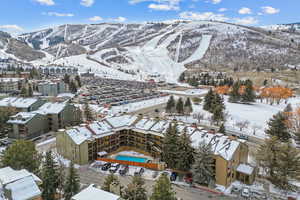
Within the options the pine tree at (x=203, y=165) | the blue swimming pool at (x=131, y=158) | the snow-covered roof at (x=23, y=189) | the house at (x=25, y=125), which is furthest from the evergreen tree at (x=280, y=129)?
the house at (x=25, y=125)

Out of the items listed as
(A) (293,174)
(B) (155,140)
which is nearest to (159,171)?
(B) (155,140)

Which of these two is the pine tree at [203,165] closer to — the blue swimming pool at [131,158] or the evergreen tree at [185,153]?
the evergreen tree at [185,153]

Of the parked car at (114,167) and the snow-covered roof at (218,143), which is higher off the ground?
the snow-covered roof at (218,143)

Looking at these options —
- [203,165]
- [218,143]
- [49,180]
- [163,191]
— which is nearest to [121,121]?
[218,143]

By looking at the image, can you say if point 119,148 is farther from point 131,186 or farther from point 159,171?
point 131,186

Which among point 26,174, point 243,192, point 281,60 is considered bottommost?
point 243,192

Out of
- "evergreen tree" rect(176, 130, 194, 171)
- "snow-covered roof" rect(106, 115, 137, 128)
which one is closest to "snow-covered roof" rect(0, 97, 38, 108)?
"snow-covered roof" rect(106, 115, 137, 128)
